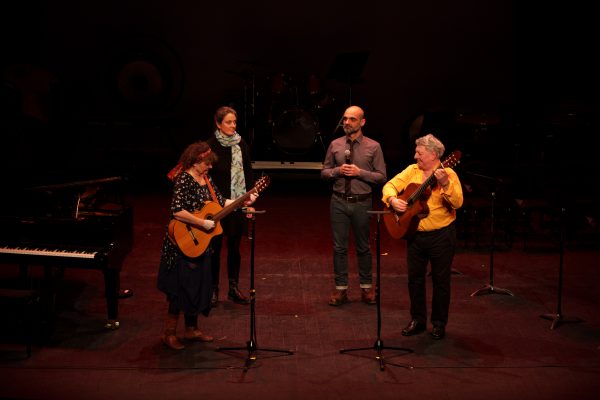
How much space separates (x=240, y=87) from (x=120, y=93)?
2126mm

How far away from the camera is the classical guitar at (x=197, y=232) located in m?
6.09

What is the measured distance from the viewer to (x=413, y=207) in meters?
6.46

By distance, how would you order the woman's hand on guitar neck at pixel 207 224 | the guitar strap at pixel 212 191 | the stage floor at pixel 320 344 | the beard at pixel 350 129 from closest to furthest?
1. the stage floor at pixel 320 344
2. the woman's hand on guitar neck at pixel 207 224
3. the guitar strap at pixel 212 191
4. the beard at pixel 350 129

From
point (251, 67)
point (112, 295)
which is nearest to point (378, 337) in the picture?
point (112, 295)

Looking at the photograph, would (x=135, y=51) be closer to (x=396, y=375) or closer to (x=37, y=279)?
(x=37, y=279)

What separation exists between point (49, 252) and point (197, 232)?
1297mm

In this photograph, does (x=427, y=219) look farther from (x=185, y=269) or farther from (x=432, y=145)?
(x=185, y=269)

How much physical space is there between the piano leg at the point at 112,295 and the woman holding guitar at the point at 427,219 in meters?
2.30

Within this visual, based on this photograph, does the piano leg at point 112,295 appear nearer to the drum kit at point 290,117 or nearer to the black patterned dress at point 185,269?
the black patterned dress at point 185,269

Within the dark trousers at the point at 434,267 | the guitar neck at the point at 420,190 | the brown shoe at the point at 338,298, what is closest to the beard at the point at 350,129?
the guitar neck at the point at 420,190

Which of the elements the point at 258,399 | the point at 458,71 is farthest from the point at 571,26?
the point at 258,399

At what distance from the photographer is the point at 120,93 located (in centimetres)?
1412

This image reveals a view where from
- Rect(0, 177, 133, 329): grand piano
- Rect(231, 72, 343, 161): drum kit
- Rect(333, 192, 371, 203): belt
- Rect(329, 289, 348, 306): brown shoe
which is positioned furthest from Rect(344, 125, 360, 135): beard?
Rect(231, 72, 343, 161): drum kit

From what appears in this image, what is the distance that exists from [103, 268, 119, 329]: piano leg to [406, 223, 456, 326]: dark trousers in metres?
2.46
